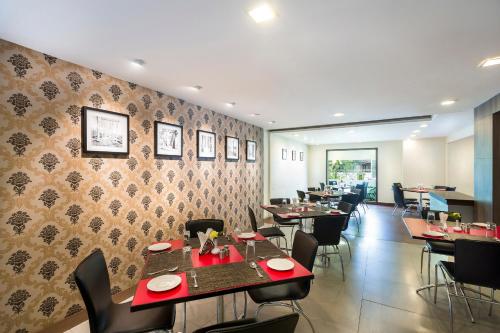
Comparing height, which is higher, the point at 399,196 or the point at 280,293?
the point at 399,196

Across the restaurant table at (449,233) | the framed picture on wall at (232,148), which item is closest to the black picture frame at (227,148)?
the framed picture on wall at (232,148)

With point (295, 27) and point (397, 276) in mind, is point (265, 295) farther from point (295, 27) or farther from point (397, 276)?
point (397, 276)

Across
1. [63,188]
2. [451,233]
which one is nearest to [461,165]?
[451,233]

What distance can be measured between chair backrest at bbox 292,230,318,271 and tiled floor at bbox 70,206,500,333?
659mm

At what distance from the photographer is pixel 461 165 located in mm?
7191

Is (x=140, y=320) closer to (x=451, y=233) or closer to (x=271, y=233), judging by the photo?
(x=271, y=233)

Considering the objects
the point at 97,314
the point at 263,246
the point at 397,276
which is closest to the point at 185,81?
the point at 263,246

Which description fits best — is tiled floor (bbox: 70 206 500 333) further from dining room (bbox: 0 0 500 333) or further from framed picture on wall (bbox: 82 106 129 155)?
framed picture on wall (bbox: 82 106 129 155)

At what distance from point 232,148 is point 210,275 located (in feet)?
11.0

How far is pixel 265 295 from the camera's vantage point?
6.02ft

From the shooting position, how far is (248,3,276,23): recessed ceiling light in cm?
146

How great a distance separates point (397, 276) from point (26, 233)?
4215 millimetres

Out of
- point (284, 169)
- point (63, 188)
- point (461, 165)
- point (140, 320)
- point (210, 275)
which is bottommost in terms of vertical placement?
point (140, 320)

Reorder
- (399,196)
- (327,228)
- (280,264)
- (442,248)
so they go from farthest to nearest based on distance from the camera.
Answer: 1. (399,196)
2. (327,228)
3. (442,248)
4. (280,264)
